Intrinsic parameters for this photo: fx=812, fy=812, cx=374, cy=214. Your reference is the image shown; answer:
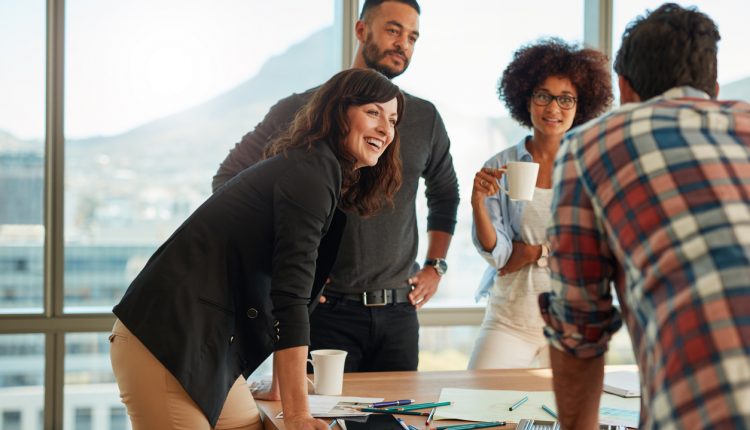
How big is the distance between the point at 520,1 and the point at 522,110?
47.9 inches

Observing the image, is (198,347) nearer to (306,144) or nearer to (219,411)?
(219,411)

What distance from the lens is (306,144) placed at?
1.91 meters

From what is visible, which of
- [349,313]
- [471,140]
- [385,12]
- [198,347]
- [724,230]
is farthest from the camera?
[471,140]

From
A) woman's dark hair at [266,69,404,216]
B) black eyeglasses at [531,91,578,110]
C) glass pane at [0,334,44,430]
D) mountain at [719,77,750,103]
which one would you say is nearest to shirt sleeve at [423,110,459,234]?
black eyeglasses at [531,91,578,110]

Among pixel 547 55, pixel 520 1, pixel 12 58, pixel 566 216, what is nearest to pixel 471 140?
pixel 520 1

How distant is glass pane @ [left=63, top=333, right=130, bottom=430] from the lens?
3.74m

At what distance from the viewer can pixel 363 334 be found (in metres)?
2.63

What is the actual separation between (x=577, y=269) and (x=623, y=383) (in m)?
1.05

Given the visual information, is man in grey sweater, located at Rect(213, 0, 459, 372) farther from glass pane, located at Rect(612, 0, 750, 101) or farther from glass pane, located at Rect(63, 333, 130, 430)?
glass pane, located at Rect(612, 0, 750, 101)

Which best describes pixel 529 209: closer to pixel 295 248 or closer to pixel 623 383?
pixel 623 383

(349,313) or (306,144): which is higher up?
(306,144)

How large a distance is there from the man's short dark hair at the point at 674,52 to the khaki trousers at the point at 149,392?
1109 mm

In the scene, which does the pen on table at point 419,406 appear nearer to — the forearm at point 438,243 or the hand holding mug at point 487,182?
the hand holding mug at point 487,182

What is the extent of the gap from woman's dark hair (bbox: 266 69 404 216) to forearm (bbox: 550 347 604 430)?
2.72 feet
